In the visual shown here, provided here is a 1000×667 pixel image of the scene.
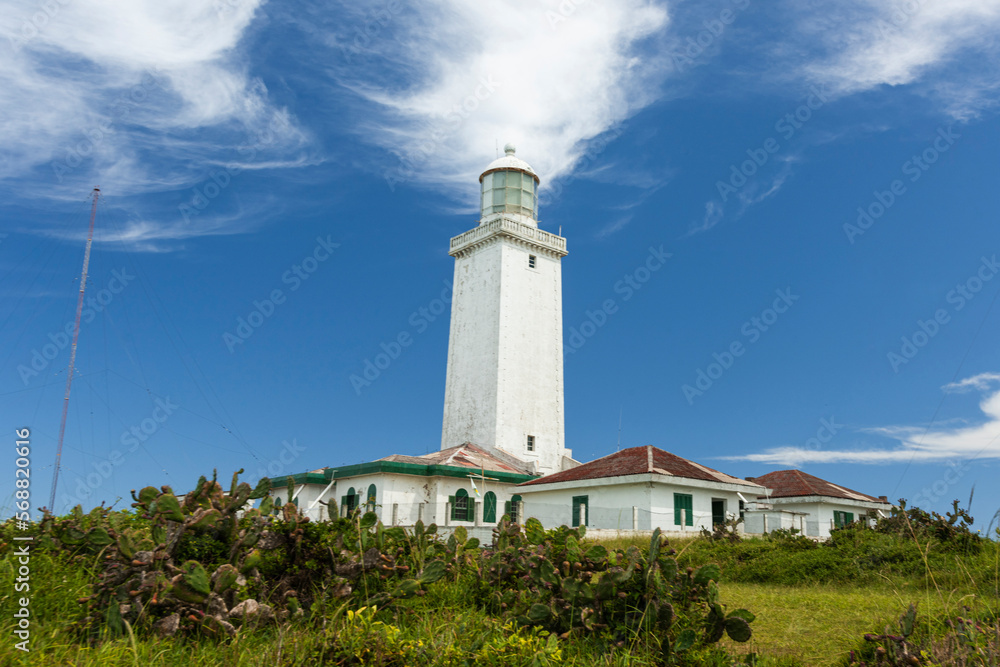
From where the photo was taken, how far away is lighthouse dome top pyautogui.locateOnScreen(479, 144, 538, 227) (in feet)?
116

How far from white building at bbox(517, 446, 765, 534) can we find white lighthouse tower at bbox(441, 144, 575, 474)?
6508 millimetres

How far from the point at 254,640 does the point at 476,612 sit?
2129 mm

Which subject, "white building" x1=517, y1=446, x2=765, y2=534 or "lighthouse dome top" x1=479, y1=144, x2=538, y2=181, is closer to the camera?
"white building" x1=517, y1=446, x2=765, y2=534

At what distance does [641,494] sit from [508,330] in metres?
12.6

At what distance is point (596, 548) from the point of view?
247 inches

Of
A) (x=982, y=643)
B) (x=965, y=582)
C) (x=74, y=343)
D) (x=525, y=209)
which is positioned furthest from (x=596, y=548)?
(x=525, y=209)

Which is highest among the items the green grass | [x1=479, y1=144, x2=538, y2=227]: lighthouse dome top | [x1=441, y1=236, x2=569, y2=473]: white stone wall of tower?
[x1=479, y1=144, x2=538, y2=227]: lighthouse dome top

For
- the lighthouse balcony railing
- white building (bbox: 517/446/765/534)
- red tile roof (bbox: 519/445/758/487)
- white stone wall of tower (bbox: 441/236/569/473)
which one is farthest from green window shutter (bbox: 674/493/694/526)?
the lighthouse balcony railing

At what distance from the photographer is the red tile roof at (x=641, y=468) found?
2283 centimetres

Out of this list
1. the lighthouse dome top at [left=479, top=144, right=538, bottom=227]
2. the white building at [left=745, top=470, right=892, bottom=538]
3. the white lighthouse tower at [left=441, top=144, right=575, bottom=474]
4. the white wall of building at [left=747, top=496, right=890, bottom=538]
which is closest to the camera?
the white building at [left=745, top=470, right=892, bottom=538]

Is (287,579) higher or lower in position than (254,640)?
higher

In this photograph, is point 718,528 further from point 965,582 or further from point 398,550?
point 398,550

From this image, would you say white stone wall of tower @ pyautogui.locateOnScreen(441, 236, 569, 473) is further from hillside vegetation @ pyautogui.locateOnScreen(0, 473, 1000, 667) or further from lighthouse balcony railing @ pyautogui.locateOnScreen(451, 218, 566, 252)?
hillside vegetation @ pyautogui.locateOnScreen(0, 473, 1000, 667)

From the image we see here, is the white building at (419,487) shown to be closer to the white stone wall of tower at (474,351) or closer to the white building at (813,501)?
the white stone wall of tower at (474,351)
